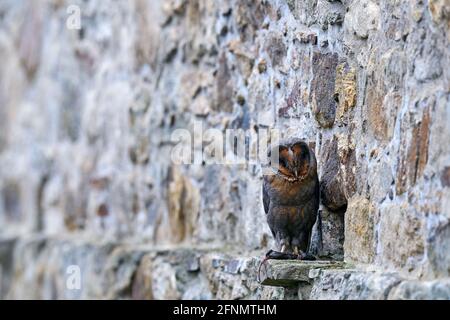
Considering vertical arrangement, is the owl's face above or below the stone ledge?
above

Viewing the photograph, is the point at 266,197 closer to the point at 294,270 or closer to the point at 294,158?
the point at 294,158

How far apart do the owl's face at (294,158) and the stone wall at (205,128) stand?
15cm

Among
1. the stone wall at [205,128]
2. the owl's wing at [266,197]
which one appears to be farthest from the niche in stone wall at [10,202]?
the owl's wing at [266,197]

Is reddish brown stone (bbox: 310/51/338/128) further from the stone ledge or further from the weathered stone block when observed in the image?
the stone ledge

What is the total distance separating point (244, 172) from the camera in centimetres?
535

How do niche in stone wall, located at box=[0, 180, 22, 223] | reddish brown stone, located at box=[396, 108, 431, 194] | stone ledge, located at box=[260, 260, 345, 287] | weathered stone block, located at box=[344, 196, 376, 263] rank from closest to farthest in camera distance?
reddish brown stone, located at box=[396, 108, 431, 194] → weathered stone block, located at box=[344, 196, 376, 263] → stone ledge, located at box=[260, 260, 345, 287] → niche in stone wall, located at box=[0, 180, 22, 223]

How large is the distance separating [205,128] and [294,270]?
1794 millimetres

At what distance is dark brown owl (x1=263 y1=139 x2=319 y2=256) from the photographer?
422 centimetres

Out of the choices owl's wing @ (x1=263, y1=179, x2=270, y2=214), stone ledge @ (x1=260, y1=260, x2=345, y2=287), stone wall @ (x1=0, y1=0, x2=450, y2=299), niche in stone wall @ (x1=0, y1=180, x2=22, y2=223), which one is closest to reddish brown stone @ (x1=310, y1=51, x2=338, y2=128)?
stone wall @ (x1=0, y1=0, x2=450, y2=299)

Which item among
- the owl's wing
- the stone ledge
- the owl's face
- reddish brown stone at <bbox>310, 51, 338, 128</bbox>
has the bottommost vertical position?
the stone ledge

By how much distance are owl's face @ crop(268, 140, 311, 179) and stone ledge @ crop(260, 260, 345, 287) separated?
0.33 meters
